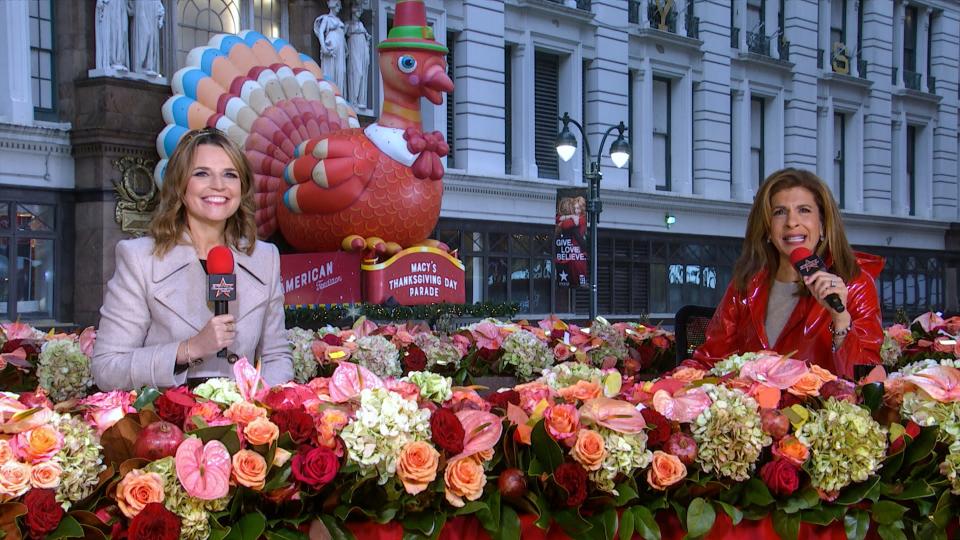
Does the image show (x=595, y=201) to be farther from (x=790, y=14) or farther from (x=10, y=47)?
(x=790, y=14)

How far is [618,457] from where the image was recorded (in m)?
3.17

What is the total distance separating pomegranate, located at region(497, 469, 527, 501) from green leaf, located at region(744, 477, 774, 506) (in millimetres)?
711

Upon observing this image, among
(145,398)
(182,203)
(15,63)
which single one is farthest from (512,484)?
(15,63)

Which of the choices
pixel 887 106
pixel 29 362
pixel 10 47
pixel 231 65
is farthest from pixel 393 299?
pixel 887 106

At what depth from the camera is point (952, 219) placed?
40219 mm

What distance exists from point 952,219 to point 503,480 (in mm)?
40826

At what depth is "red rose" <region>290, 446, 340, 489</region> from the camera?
290 centimetres

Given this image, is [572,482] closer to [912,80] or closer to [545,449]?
[545,449]

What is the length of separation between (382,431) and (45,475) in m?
0.85

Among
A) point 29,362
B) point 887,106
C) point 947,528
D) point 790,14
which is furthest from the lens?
point 887,106

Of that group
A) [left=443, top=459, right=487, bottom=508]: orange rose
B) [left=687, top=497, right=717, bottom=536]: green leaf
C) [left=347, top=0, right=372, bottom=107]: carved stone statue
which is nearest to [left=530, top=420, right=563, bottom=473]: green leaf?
[left=443, top=459, right=487, bottom=508]: orange rose

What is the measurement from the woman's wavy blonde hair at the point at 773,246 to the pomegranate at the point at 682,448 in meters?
2.08

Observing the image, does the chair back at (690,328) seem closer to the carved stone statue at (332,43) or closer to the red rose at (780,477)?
the red rose at (780,477)

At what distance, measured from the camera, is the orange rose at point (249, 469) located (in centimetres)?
283
